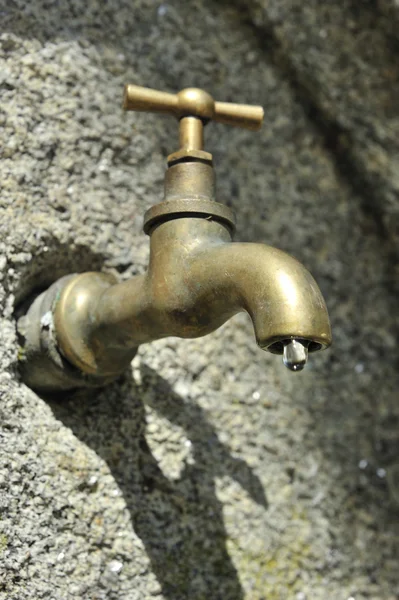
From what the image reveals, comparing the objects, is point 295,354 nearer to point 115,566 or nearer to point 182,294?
point 182,294

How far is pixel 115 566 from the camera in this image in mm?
690

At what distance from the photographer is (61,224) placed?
0.74 m

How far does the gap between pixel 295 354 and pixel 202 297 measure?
0.10m

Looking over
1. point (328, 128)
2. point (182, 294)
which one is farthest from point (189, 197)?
point (328, 128)

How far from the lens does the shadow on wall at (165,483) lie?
0.72 metres

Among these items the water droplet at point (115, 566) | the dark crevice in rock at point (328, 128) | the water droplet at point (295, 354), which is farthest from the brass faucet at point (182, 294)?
the dark crevice in rock at point (328, 128)

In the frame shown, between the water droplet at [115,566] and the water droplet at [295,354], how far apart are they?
29cm

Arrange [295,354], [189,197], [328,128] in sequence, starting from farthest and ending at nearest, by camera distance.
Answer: [328,128] → [189,197] → [295,354]

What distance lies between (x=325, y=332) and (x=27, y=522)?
31 cm

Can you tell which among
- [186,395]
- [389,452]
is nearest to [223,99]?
[186,395]

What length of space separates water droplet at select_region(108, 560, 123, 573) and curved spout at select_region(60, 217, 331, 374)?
18cm

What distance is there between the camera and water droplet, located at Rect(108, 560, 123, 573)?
2.26 feet

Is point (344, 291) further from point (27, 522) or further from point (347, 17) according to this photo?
point (27, 522)

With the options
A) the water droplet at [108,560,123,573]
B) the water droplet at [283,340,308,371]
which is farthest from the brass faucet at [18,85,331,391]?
the water droplet at [108,560,123,573]
